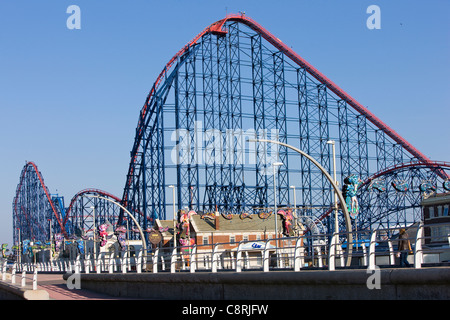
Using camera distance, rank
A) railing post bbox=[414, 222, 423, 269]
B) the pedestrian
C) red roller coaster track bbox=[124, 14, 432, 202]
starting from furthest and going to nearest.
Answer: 1. red roller coaster track bbox=[124, 14, 432, 202]
2. the pedestrian
3. railing post bbox=[414, 222, 423, 269]

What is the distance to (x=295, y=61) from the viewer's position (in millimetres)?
55375

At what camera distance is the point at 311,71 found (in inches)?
2197

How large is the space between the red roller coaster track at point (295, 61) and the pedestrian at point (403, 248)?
39.6m

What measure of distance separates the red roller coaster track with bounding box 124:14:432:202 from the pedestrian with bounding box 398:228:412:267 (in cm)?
3964

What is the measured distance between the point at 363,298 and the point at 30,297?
823cm

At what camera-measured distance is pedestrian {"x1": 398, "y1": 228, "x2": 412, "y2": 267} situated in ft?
36.8

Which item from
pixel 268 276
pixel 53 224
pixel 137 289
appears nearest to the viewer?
pixel 268 276

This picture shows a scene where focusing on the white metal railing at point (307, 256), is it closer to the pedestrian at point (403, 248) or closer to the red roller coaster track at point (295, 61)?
the pedestrian at point (403, 248)

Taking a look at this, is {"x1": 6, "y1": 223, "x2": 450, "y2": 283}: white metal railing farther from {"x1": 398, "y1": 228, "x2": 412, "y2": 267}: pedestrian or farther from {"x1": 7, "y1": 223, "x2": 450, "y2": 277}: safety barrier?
{"x1": 398, "y1": 228, "x2": 412, "y2": 267}: pedestrian

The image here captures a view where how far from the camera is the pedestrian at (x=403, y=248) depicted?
11211 millimetres

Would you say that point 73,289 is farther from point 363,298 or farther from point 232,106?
point 232,106

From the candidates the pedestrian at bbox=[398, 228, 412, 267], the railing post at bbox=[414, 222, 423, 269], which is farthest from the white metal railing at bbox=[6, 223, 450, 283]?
the pedestrian at bbox=[398, 228, 412, 267]

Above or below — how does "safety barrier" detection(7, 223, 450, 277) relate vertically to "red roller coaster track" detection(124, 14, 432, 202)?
below
